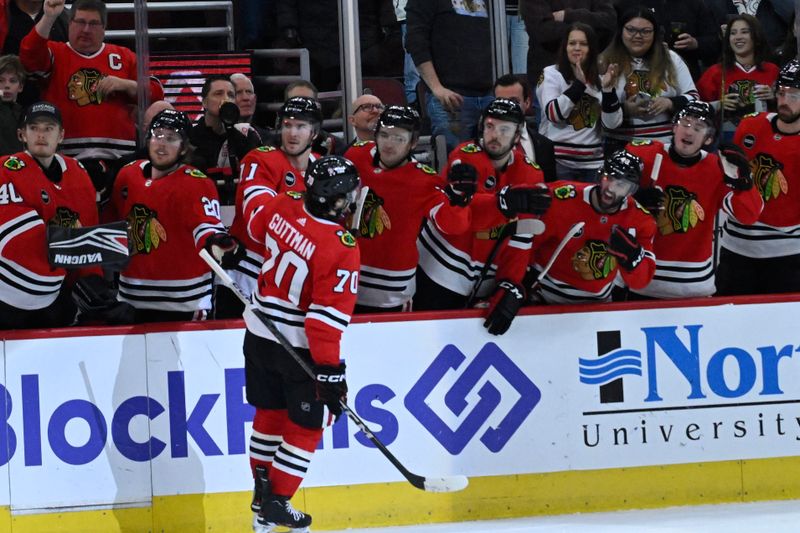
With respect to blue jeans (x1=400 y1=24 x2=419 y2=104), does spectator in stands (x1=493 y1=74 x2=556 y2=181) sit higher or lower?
lower

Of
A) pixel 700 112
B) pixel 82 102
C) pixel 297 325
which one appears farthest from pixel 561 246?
pixel 82 102

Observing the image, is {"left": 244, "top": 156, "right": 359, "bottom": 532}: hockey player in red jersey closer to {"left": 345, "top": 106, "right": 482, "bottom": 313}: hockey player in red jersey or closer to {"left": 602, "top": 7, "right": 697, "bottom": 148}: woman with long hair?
{"left": 345, "top": 106, "right": 482, "bottom": 313}: hockey player in red jersey

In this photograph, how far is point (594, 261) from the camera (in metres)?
5.30

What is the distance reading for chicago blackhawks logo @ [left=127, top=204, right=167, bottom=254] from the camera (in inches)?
199

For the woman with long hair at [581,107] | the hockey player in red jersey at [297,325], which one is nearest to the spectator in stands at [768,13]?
the woman with long hair at [581,107]

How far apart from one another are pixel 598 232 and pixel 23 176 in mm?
2134

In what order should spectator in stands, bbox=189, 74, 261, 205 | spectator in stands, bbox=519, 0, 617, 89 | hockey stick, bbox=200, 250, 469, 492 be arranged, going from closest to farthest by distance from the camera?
hockey stick, bbox=200, 250, 469, 492
spectator in stands, bbox=189, 74, 261, 205
spectator in stands, bbox=519, 0, 617, 89

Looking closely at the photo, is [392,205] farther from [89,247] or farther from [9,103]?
[9,103]

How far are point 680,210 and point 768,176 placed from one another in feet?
1.71

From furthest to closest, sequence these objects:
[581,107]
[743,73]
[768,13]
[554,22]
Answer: [768,13] < [554,22] < [743,73] < [581,107]

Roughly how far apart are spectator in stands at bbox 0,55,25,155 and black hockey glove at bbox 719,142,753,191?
9.10 ft

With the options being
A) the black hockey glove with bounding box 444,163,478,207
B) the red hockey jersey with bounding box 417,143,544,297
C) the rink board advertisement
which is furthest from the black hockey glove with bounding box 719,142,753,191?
the black hockey glove with bounding box 444,163,478,207

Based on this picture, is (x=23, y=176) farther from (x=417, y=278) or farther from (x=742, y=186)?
(x=742, y=186)

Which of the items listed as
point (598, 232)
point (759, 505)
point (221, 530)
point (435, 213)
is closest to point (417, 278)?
point (435, 213)
